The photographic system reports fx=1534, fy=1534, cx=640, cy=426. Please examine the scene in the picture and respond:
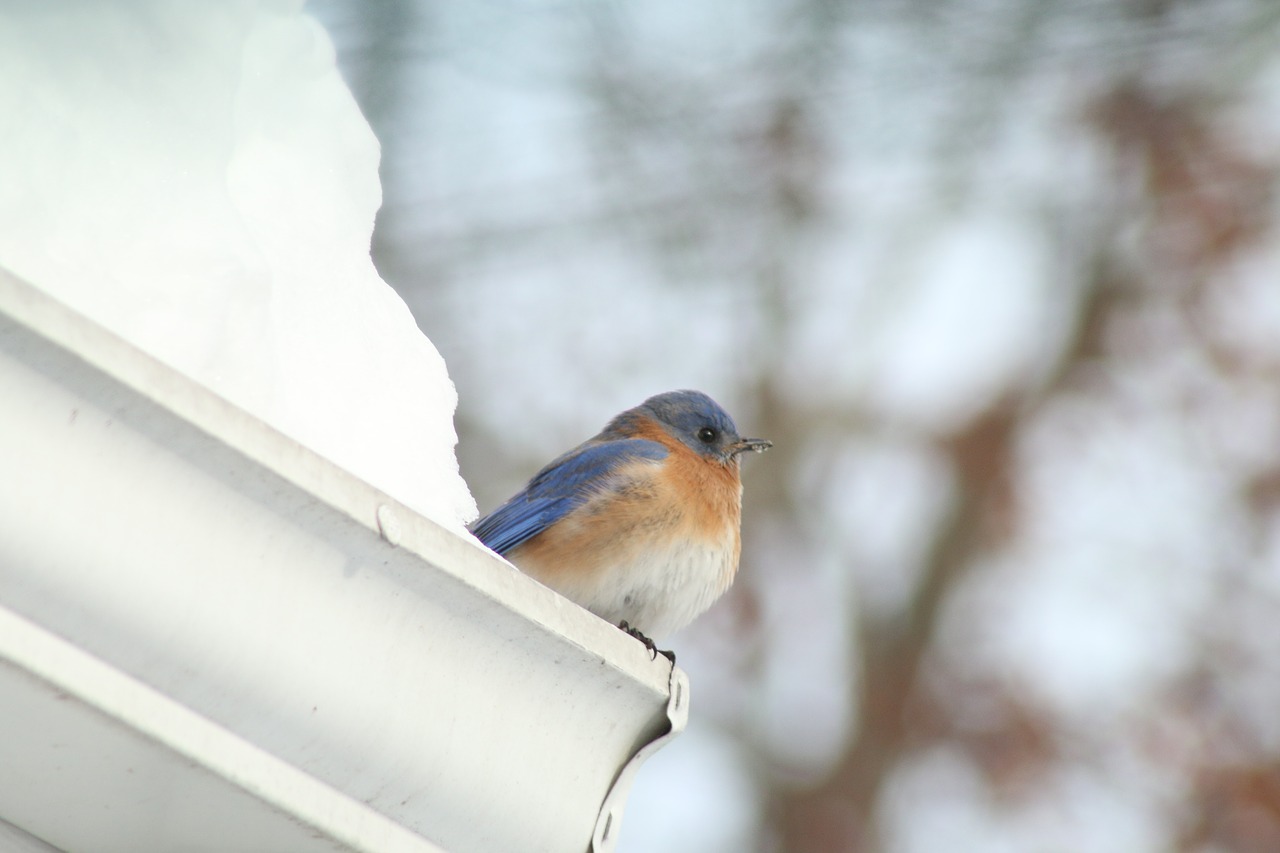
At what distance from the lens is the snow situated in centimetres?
→ 110

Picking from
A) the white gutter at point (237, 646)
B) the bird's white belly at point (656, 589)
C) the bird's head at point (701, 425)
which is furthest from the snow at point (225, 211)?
the bird's head at point (701, 425)

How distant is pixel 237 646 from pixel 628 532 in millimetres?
1826

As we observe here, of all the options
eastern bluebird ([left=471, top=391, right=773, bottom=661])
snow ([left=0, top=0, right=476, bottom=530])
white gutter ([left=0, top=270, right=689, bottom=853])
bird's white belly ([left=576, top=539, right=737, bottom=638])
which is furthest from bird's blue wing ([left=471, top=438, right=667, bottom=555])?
white gutter ([left=0, top=270, right=689, bottom=853])

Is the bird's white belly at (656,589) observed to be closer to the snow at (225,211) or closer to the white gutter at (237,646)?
the snow at (225,211)

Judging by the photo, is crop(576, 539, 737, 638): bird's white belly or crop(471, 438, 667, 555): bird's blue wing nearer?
crop(576, 539, 737, 638): bird's white belly

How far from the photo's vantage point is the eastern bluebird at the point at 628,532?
275 cm

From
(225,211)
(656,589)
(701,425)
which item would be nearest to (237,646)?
(225,211)

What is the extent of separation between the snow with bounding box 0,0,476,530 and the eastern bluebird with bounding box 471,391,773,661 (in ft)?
4.26

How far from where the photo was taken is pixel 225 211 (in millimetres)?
1214

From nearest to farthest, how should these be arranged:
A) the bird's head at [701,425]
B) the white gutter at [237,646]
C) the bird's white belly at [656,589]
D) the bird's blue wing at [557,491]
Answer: the white gutter at [237,646] < the bird's white belly at [656,589] < the bird's blue wing at [557,491] < the bird's head at [701,425]

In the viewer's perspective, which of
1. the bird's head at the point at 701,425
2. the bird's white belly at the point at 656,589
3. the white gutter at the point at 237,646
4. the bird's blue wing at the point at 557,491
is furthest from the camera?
the bird's head at the point at 701,425

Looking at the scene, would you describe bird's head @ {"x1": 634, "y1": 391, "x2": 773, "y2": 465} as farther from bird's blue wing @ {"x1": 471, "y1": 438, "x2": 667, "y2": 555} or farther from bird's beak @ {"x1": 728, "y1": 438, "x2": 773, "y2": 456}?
bird's blue wing @ {"x1": 471, "y1": 438, "x2": 667, "y2": 555}

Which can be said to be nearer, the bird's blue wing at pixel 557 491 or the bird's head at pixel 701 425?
the bird's blue wing at pixel 557 491

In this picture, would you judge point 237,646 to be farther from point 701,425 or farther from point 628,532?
point 701,425
